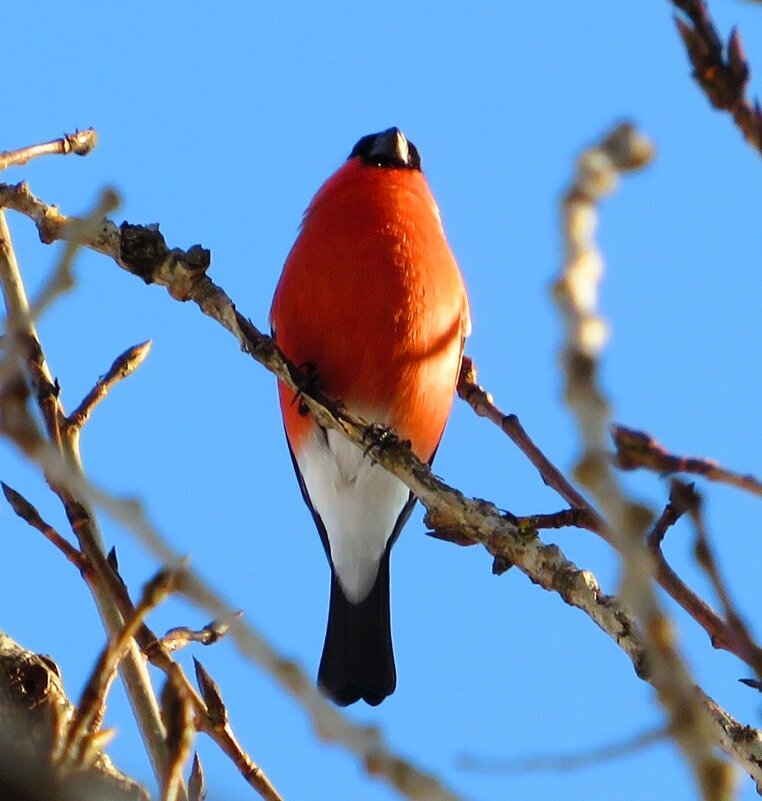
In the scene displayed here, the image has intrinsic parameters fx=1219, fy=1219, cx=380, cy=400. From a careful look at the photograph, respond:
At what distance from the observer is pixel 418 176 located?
15.8 feet

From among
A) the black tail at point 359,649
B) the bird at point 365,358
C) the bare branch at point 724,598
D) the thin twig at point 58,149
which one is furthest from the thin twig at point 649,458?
the black tail at point 359,649

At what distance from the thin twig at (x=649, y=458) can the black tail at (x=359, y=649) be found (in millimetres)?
3206

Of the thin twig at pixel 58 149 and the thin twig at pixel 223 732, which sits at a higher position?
the thin twig at pixel 58 149

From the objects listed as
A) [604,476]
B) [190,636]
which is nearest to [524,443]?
[190,636]

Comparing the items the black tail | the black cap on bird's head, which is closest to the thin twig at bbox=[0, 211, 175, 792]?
the black tail

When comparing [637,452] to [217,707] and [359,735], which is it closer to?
[359,735]

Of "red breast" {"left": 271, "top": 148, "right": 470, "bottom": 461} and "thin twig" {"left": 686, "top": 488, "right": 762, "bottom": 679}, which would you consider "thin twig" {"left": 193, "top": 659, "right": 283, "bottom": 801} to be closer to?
"thin twig" {"left": 686, "top": 488, "right": 762, "bottom": 679}

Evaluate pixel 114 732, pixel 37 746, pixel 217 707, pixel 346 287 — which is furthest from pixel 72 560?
pixel 346 287

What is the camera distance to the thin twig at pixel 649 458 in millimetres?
1048

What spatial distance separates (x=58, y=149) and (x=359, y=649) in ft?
7.64

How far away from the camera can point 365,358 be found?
3.84 m

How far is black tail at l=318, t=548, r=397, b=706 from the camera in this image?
4.32 meters

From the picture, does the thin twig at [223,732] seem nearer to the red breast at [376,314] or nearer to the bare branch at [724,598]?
the bare branch at [724,598]

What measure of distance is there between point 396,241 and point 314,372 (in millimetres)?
508
